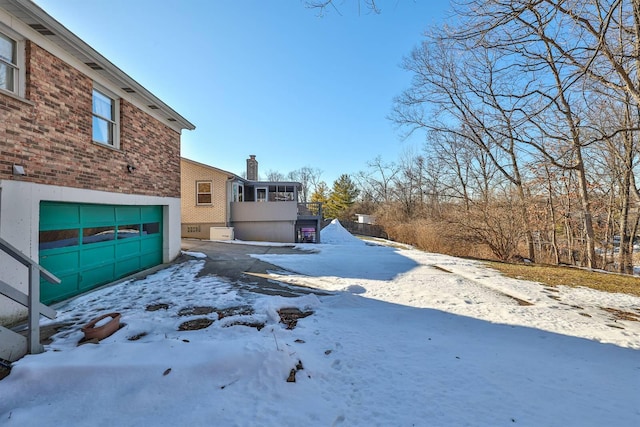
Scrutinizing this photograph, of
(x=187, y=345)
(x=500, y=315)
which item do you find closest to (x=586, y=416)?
(x=500, y=315)

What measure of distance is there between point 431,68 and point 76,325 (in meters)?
18.2

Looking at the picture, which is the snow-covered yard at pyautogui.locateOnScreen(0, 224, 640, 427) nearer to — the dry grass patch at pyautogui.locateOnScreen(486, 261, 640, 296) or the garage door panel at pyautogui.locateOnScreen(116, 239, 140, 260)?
the garage door panel at pyautogui.locateOnScreen(116, 239, 140, 260)

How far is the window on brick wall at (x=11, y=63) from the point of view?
439cm

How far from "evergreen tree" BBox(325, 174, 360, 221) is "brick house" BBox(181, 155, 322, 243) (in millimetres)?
23673

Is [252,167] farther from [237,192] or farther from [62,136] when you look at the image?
[62,136]

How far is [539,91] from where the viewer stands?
8.35 meters

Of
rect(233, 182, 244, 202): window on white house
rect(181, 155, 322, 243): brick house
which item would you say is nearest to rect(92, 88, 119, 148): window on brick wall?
rect(181, 155, 322, 243): brick house

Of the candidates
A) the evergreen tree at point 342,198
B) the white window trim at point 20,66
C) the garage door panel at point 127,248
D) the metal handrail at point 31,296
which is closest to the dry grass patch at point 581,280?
the metal handrail at point 31,296

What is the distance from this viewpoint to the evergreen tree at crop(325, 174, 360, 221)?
143 feet

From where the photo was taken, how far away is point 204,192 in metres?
17.0

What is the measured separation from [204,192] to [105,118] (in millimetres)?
10548

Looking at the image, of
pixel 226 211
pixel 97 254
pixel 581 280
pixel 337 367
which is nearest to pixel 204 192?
pixel 226 211

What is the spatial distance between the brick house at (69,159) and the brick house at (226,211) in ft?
27.0

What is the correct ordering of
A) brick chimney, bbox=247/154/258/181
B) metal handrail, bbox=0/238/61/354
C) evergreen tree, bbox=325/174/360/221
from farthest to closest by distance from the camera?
evergreen tree, bbox=325/174/360/221 → brick chimney, bbox=247/154/258/181 → metal handrail, bbox=0/238/61/354
